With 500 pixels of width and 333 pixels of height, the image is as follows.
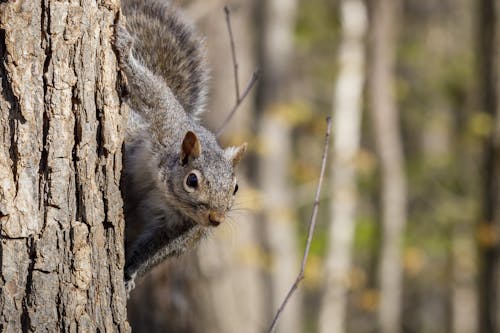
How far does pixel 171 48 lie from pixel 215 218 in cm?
72

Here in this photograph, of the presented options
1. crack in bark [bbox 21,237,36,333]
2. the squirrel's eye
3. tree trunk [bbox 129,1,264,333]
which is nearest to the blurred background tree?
tree trunk [bbox 129,1,264,333]

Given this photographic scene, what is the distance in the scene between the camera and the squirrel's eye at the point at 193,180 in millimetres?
2523

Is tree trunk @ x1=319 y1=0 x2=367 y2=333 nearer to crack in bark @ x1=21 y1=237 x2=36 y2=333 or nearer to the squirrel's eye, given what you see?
the squirrel's eye

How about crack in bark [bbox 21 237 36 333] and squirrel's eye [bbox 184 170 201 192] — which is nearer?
crack in bark [bbox 21 237 36 333]

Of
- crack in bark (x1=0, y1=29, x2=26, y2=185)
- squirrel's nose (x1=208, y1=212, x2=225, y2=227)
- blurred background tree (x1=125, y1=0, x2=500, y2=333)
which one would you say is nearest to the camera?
crack in bark (x1=0, y1=29, x2=26, y2=185)

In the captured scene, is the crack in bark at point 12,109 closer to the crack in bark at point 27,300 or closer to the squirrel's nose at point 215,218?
the crack in bark at point 27,300

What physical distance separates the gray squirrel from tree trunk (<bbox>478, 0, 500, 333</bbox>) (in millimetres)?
3980

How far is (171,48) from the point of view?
9.25ft

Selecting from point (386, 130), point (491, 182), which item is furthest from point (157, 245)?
point (386, 130)

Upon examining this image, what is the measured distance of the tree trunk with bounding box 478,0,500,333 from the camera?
612 cm

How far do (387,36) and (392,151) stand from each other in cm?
A: 123

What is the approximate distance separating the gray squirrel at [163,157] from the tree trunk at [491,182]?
13.1ft

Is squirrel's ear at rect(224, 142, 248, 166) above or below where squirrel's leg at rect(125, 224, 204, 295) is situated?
above

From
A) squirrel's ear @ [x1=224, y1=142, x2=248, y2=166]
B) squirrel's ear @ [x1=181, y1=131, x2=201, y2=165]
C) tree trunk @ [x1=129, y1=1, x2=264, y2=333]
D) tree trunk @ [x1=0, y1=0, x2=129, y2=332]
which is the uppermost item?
tree trunk @ [x1=129, y1=1, x2=264, y2=333]
